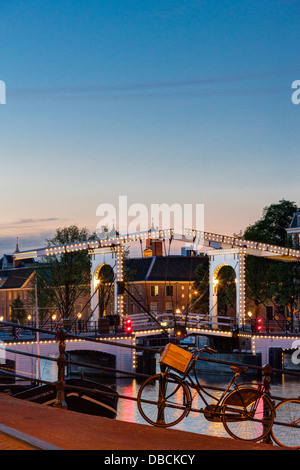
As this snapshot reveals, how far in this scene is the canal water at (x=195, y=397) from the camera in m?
24.5

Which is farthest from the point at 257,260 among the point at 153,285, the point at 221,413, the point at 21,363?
the point at 221,413

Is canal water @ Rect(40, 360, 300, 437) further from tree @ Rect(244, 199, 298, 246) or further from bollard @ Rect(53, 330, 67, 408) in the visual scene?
tree @ Rect(244, 199, 298, 246)

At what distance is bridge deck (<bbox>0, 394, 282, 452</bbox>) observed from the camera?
5.99 meters

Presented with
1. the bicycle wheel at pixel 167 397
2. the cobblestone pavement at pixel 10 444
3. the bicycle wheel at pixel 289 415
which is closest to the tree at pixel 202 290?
the bicycle wheel at pixel 289 415

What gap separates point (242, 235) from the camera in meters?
58.2

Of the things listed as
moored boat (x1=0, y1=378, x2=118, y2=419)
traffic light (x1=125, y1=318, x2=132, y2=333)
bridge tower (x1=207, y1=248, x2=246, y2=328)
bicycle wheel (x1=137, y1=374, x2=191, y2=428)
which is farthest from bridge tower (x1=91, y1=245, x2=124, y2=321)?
bicycle wheel (x1=137, y1=374, x2=191, y2=428)

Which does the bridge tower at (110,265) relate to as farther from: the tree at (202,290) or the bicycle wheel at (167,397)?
the bicycle wheel at (167,397)

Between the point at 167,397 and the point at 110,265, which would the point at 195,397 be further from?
the point at 167,397

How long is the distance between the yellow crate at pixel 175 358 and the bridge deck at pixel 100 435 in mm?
1052

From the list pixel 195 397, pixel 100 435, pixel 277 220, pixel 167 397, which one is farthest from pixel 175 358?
pixel 277 220

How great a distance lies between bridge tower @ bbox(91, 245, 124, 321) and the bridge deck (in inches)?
1165

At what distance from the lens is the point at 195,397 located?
102 ft

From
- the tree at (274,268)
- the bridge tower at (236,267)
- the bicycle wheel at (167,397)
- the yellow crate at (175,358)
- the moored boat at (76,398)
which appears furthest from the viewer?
the tree at (274,268)

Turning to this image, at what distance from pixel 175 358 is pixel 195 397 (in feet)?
77.5
